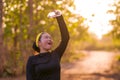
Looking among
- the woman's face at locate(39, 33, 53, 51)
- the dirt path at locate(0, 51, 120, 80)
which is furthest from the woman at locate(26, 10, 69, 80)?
the dirt path at locate(0, 51, 120, 80)

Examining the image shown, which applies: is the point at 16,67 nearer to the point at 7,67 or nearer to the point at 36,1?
the point at 7,67

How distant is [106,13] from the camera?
67.8 ft

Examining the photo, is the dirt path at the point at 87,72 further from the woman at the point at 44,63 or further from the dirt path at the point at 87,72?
the woman at the point at 44,63

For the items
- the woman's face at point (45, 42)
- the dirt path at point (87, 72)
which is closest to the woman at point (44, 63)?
the woman's face at point (45, 42)

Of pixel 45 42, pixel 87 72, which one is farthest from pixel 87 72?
pixel 45 42

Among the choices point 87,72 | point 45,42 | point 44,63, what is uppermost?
point 45,42

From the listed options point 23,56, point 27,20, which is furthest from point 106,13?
point 23,56

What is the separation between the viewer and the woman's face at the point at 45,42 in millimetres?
4797

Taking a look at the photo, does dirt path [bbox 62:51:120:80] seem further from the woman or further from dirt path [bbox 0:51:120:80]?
the woman

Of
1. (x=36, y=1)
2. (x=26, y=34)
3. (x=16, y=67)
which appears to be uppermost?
(x=36, y=1)

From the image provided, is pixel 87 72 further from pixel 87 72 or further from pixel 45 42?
pixel 45 42

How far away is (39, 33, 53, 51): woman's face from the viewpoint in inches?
189

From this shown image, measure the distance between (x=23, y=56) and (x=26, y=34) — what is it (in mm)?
1399

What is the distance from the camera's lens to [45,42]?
15.8 ft
